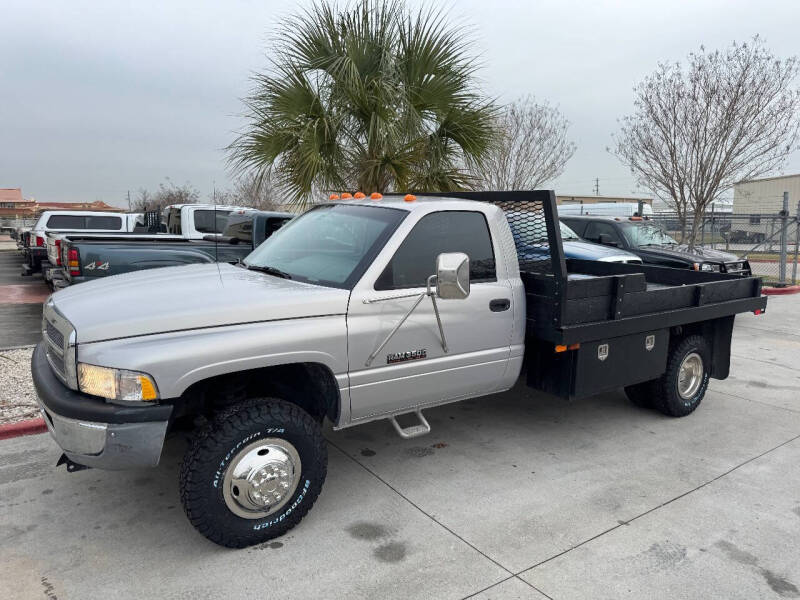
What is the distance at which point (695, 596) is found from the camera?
9.39ft

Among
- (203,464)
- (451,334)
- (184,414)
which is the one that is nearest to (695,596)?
(451,334)

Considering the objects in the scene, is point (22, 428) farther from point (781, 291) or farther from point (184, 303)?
point (781, 291)

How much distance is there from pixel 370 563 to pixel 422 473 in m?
1.13

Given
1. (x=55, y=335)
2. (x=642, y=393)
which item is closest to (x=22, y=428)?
(x=55, y=335)

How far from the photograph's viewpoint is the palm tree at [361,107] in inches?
290

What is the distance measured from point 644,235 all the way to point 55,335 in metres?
10.3

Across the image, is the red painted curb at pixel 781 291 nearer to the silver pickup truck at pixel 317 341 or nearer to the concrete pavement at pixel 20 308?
the silver pickup truck at pixel 317 341

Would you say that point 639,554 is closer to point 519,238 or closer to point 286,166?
point 519,238

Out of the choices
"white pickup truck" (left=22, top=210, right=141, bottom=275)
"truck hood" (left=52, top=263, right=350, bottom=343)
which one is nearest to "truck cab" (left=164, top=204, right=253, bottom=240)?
"white pickup truck" (left=22, top=210, right=141, bottom=275)

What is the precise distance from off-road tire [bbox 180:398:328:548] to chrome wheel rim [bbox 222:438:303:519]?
0.10 feet

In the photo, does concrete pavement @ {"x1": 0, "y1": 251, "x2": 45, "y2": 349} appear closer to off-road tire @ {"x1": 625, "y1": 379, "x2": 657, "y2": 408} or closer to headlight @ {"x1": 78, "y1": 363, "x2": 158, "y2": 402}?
headlight @ {"x1": 78, "y1": 363, "x2": 158, "y2": 402}

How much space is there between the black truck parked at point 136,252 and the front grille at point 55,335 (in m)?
3.14

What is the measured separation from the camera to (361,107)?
740 cm

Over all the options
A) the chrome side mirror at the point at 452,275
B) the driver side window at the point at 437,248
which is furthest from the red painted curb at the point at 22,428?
the chrome side mirror at the point at 452,275
